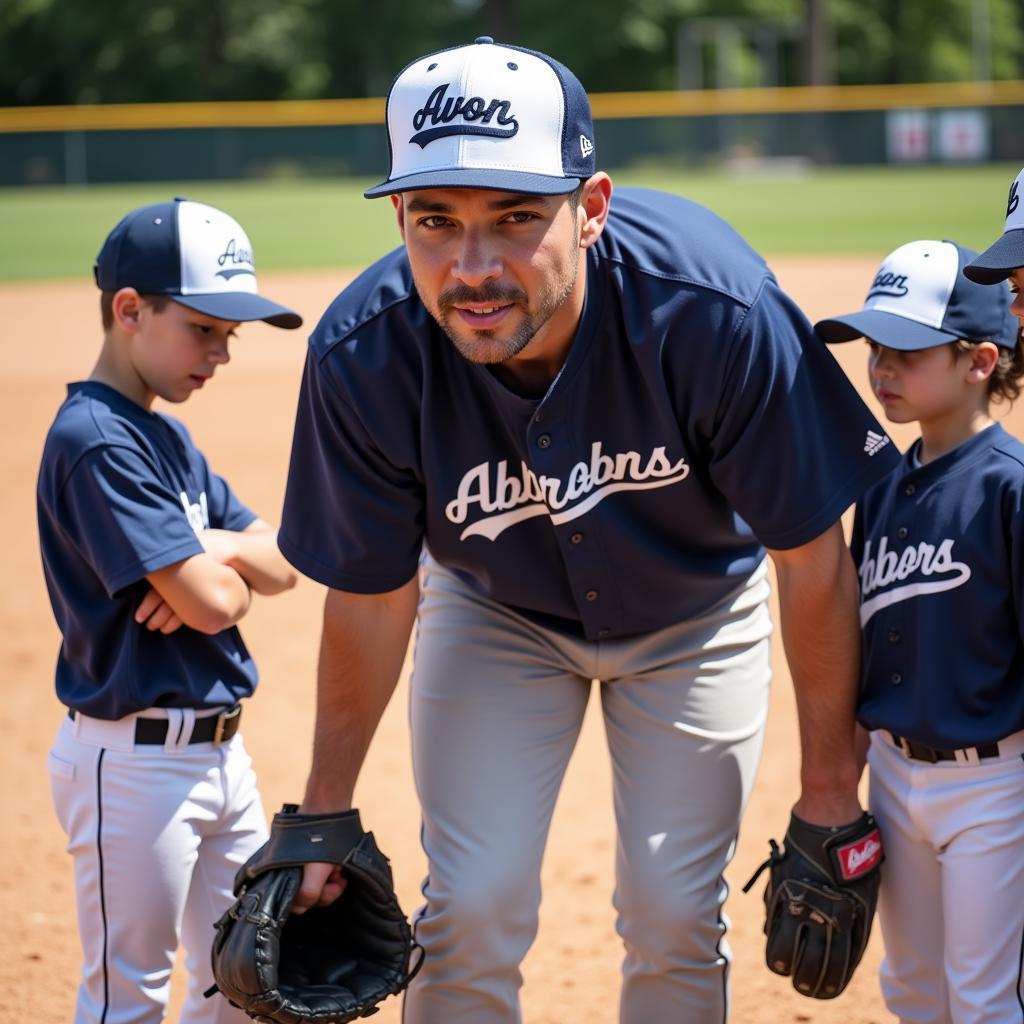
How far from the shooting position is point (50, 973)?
3.21 metres

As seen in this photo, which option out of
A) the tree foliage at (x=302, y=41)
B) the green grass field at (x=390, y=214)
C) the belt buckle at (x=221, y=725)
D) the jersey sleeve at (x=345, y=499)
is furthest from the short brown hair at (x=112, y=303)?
the tree foliage at (x=302, y=41)

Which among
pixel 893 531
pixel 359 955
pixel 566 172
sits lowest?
pixel 359 955

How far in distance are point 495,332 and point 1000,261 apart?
Answer: 0.81 metres

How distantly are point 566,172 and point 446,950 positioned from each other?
128cm

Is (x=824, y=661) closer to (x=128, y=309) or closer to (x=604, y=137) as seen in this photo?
(x=128, y=309)

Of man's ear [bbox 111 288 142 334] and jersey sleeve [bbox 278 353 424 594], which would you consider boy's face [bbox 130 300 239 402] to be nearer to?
man's ear [bbox 111 288 142 334]

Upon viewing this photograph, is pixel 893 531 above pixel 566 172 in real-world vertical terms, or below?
below

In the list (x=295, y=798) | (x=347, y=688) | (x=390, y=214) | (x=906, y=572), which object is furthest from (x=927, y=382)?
(x=390, y=214)

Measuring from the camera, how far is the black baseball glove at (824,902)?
2.44 metres

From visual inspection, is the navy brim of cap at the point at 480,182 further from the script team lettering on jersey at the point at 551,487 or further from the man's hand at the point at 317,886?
the man's hand at the point at 317,886

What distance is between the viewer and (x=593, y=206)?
2.36 metres

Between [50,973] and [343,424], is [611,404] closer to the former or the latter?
[343,424]

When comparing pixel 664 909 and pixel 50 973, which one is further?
pixel 50 973

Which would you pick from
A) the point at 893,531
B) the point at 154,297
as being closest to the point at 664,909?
the point at 893,531
